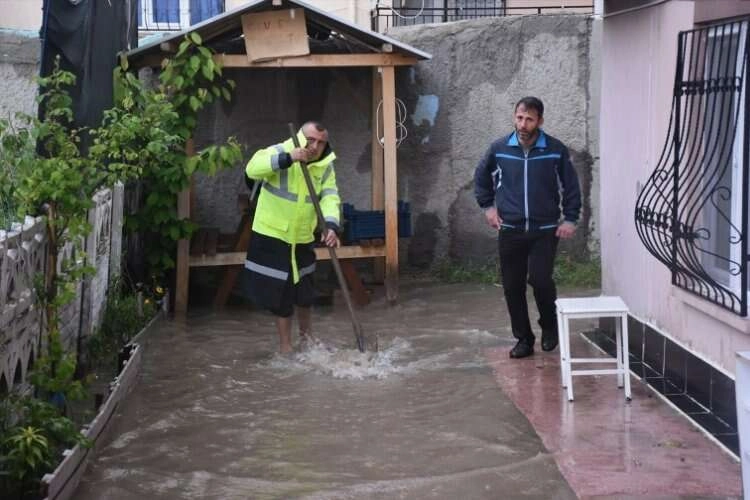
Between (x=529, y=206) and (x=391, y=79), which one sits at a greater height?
(x=391, y=79)

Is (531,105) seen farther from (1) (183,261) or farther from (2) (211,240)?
(2) (211,240)

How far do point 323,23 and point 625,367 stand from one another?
472cm

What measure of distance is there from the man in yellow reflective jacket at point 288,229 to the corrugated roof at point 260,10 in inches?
78.7

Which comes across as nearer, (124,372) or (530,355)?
(124,372)

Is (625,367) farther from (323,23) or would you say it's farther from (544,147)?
(323,23)

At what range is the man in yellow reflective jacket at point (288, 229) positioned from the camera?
8.45 meters

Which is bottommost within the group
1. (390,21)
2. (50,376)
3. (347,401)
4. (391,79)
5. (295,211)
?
(347,401)

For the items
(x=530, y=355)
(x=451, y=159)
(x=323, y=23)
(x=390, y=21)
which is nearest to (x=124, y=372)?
(x=530, y=355)

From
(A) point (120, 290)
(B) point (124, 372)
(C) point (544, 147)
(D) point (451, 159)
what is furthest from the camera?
(D) point (451, 159)

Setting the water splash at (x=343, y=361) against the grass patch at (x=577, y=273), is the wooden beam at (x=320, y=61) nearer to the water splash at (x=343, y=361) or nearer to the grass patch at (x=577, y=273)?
the grass patch at (x=577, y=273)

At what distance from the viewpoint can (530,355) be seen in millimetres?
8438

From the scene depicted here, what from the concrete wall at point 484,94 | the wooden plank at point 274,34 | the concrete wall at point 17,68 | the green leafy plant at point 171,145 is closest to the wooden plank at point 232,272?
the green leafy plant at point 171,145

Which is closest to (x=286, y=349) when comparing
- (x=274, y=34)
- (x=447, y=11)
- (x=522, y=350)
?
(x=522, y=350)

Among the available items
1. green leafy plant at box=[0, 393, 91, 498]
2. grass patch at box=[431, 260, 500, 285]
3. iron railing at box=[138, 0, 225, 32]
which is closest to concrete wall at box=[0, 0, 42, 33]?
iron railing at box=[138, 0, 225, 32]
